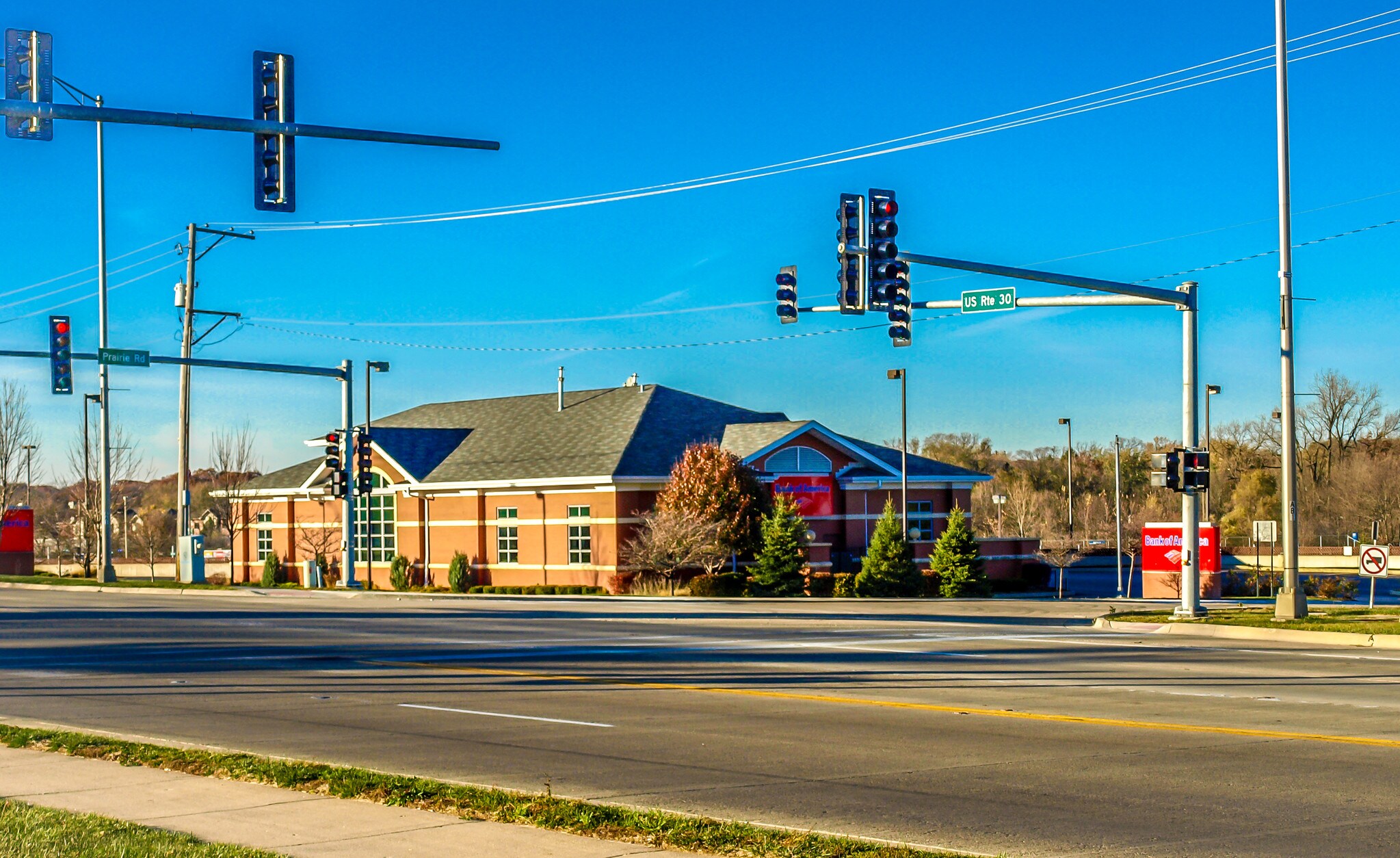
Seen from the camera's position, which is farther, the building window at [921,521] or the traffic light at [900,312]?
the building window at [921,521]

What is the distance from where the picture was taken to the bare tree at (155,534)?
299ft

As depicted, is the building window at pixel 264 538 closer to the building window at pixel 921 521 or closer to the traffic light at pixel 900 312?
the building window at pixel 921 521

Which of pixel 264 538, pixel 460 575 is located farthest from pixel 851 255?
pixel 264 538

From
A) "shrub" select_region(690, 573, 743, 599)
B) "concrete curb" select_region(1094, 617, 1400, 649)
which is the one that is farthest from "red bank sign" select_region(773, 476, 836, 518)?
"concrete curb" select_region(1094, 617, 1400, 649)

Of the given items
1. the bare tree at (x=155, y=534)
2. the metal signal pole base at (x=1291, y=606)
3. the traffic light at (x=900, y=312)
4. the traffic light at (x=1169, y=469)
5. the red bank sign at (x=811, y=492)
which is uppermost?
the traffic light at (x=900, y=312)

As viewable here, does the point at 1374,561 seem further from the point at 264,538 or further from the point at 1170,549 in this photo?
the point at 264,538

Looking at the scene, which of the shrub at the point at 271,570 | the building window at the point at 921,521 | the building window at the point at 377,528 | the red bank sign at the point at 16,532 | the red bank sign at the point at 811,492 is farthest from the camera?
the red bank sign at the point at 16,532

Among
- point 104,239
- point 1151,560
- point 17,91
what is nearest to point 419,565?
point 104,239

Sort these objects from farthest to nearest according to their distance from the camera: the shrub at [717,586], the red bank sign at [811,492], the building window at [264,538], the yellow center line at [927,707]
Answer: the building window at [264,538]
the red bank sign at [811,492]
the shrub at [717,586]
the yellow center line at [927,707]

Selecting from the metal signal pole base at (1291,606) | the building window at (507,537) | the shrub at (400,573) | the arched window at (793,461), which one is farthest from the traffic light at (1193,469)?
the shrub at (400,573)

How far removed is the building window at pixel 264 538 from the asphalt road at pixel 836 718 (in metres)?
31.8

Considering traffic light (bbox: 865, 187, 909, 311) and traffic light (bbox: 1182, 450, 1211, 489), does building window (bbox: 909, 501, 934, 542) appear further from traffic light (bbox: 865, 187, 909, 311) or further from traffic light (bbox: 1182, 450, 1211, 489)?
traffic light (bbox: 865, 187, 909, 311)

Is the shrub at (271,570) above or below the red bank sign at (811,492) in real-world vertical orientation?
below

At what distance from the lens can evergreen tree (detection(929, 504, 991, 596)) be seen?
43688 mm
